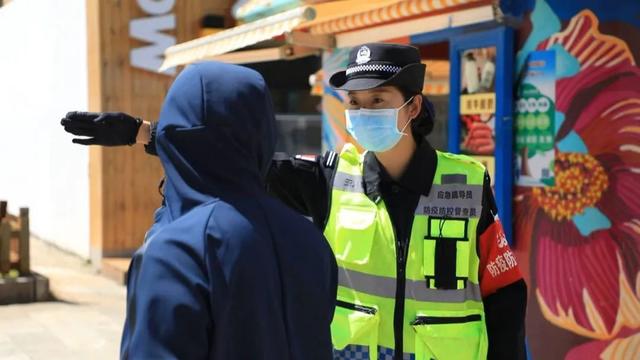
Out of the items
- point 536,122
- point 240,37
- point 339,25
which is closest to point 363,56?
point 536,122

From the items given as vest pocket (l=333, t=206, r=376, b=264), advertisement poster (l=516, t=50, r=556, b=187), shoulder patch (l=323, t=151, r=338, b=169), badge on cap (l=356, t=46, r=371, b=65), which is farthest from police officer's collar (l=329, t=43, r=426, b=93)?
advertisement poster (l=516, t=50, r=556, b=187)

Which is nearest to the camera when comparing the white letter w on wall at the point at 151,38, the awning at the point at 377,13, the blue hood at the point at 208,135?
the blue hood at the point at 208,135

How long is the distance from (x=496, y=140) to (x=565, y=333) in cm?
115

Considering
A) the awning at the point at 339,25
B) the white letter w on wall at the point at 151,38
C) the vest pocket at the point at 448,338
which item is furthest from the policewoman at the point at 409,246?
the white letter w on wall at the point at 151,38

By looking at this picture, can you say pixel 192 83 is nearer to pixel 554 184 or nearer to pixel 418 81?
pixel 418 81

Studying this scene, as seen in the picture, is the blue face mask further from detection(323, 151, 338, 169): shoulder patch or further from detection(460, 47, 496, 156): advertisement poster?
detection(460, 47, 496, 156): advertisement poster

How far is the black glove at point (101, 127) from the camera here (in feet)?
6.81

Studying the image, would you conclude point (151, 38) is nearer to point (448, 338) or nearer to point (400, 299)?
point (400, 299)

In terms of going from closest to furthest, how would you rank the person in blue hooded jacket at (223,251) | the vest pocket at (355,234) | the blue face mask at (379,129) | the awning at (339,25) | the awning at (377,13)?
the person in blue hooded jacket at (223,251) < the vest pocket at (355,234) < the blue face mask at (379,129) < the awning at (377,13) < the awning at (339,25)

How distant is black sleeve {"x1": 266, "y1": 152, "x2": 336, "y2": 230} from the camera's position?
2570mm

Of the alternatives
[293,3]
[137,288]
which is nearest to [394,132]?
[137,288]

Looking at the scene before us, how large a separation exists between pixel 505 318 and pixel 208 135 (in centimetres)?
121

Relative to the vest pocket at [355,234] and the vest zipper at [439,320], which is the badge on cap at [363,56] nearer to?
the vest pocket at [355,234]

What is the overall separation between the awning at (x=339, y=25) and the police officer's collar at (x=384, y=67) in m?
2.30
